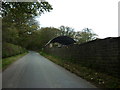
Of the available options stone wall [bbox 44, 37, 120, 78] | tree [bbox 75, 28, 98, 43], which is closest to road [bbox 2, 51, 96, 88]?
stone wall [bbox 44, 37, 120, 78]

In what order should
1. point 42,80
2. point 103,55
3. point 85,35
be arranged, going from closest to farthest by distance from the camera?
point 42,80
point 103,55
point 85,35

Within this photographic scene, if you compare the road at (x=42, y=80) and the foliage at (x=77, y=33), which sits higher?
the foliage at (x=77, y=33)

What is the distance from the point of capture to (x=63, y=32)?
99562 millimetres

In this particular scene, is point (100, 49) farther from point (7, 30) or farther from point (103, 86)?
point (7, 30)

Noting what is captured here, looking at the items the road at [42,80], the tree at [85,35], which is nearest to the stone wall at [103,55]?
the road at [42,80]

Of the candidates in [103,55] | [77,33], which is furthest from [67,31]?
[103,55]

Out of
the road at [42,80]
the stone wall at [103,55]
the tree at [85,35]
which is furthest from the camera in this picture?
the tree at [85,35]

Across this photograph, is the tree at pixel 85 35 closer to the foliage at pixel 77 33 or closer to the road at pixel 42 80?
the foliage at pixel 77 33

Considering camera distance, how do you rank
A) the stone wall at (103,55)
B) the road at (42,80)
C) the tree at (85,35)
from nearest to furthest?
the road at (42,80) < the stone wall at (103,55) < the tree at (85,35)

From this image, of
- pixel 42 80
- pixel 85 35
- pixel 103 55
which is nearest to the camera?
pixel 42 80

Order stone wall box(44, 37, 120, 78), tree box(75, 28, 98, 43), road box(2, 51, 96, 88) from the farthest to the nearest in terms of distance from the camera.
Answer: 1. tree box(75, 28, 98, 43)
2. stone wall box(44, 37, 120, 78)
3. road box(2, 51, 96, 88)

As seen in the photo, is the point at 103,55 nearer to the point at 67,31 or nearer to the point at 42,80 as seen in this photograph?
the point at 42,80

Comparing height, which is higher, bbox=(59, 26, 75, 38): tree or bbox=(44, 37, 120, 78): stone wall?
bbox=(59, 26, 75, 38): tree

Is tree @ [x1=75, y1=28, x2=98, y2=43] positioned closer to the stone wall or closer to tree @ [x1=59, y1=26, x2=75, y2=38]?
tree @ [x1=59, y1=26, x2=75, y2=38]
